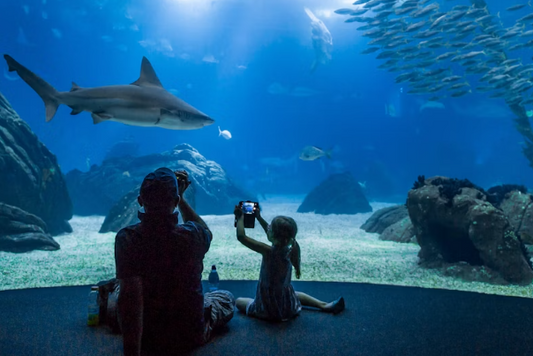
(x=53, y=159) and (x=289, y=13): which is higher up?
(x=289, y=13)

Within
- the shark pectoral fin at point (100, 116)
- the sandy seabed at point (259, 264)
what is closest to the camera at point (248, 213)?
the shark pectoral fin at point (100, 116)

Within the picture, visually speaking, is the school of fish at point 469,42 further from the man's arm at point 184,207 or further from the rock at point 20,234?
the rock at point 20,234

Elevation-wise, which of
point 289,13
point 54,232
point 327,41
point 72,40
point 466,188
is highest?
point 289,13

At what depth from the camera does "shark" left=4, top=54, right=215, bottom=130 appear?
11.5ft

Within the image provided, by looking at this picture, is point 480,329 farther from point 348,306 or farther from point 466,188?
point 466,188

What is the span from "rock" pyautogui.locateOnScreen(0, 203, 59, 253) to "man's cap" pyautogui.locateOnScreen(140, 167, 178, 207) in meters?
6.35

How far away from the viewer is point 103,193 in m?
14.7

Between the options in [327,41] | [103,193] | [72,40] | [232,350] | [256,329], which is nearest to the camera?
[232,350]

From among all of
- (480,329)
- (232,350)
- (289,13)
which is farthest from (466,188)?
(289,13)

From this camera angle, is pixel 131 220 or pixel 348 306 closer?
pixel 348 306

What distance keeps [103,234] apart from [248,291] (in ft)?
21.2

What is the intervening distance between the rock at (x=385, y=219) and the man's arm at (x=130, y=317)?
29.5 feet

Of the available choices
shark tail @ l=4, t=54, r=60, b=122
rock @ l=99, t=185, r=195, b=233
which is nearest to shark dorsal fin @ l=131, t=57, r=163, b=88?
shark tail @ l=4, t=54, r=60, b=122

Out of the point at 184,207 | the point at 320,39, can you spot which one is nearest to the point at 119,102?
the point at 184,207
